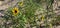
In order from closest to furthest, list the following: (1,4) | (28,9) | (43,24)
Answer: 1. (28,9)
2. (43,24)
3. (1,4)

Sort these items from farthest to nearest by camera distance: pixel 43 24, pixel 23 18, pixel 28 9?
pixel 43 24 < pixel 28 9 < pixel 23 18

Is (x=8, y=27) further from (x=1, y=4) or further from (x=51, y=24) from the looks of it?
(x=1, y=4)

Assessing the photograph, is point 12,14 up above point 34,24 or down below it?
above

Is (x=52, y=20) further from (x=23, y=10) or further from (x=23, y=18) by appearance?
(x=23, y=18)

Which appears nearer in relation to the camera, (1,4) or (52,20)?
(52,20)

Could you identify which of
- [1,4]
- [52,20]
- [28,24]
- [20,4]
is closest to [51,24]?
[52,20]

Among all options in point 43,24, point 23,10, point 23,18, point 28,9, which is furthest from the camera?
point 43,24

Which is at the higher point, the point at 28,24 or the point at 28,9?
the point at 28,9

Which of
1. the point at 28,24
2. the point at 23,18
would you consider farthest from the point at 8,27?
the point at 23,18

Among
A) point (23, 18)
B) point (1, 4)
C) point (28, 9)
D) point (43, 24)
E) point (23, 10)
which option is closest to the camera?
point (23, 18)
